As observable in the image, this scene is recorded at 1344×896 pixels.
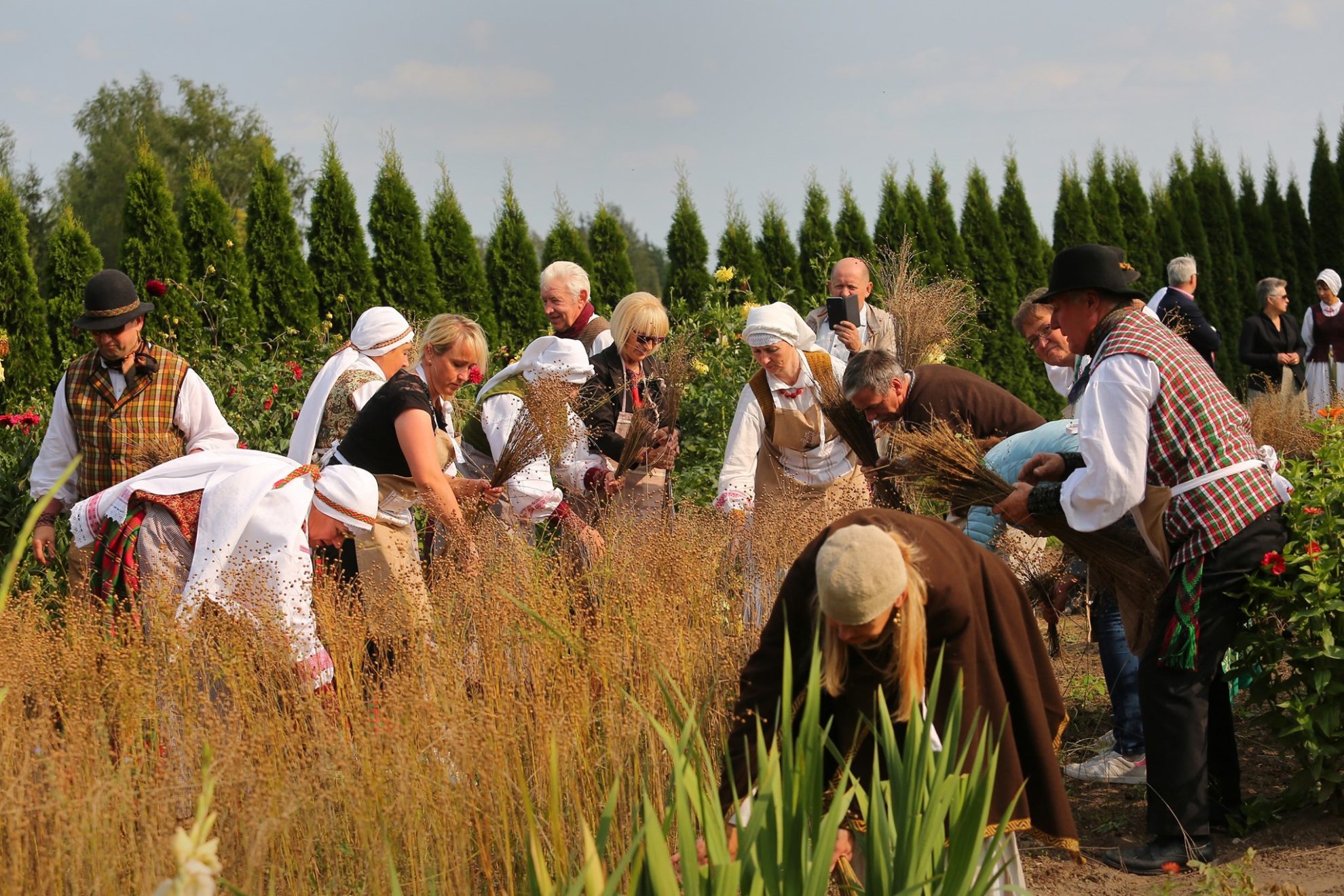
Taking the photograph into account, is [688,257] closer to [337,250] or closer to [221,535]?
[337,250]

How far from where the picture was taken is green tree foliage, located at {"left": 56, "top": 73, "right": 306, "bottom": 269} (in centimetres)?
3778

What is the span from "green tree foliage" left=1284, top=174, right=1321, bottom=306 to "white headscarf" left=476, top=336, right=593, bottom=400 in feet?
58.7

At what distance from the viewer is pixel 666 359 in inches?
235

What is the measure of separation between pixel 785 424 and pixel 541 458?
103cm

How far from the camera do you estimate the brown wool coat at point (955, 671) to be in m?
2.69

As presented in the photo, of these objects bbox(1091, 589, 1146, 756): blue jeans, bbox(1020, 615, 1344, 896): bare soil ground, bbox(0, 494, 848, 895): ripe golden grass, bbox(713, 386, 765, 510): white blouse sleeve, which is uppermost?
bbox(713, 386, 765, 510): white blouse sleeve

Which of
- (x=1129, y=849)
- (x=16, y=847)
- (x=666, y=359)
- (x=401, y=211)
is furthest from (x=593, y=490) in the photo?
(x=401, y=211)

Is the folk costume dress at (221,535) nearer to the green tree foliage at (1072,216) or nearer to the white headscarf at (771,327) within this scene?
the white headscarf at (771,327)

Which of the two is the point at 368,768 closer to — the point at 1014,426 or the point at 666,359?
the point at 1014,426

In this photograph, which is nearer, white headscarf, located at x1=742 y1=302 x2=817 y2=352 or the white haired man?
white headscarf, located at x1=742 y1=302 x2=817 y2=352

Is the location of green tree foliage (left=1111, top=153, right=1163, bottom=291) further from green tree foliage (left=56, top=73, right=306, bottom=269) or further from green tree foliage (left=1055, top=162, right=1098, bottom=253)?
green tree foliage (left=56, top=73, right=306, bottom=269)

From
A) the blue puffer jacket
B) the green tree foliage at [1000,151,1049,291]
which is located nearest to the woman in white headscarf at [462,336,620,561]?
the blue puffer jacket

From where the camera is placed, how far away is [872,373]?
429 centimetres

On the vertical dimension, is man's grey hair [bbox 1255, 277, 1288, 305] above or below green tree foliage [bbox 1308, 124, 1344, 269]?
below
